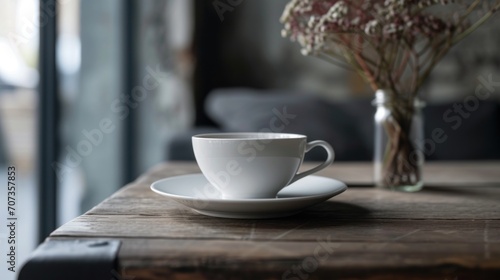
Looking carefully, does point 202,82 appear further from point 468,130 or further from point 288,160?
point 288,160

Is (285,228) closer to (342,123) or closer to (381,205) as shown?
(381,205)

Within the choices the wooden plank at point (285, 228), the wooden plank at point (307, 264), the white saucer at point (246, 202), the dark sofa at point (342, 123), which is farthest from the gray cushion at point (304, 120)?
the wooden plank at point (307, 264)

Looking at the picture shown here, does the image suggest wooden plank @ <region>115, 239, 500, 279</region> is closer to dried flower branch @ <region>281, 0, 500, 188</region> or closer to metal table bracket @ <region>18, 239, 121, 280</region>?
metal table bracket @ <region>18, 239, 121, 280</region>

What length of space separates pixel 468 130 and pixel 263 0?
1211 millimetres

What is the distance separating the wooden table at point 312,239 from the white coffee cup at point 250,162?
0.06 meters

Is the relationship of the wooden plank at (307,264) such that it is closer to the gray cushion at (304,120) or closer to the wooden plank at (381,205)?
the wooden plank at (381,205)

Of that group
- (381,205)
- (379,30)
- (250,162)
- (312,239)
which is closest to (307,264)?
(312,239)

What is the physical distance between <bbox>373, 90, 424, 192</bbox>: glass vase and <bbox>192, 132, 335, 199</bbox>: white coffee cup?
0.26 m

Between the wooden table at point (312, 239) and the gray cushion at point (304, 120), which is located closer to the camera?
the wooden table at point (312, 239)

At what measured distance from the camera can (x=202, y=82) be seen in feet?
8.63

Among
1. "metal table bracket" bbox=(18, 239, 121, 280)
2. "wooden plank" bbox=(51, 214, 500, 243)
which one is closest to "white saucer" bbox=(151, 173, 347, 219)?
"wooden plank" bbox=(51, 214, 500, 243)

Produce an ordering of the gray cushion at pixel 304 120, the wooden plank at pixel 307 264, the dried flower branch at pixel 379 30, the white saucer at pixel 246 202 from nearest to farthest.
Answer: the wooden plank at pixel 307 264 < the white saucer at pixel 246 202 < the dried flower branch at pixel 379 30 < the gray cushion at pixel 304 120

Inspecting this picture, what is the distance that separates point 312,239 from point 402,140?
1.36ft

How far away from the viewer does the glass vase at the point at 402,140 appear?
2.95 feet
